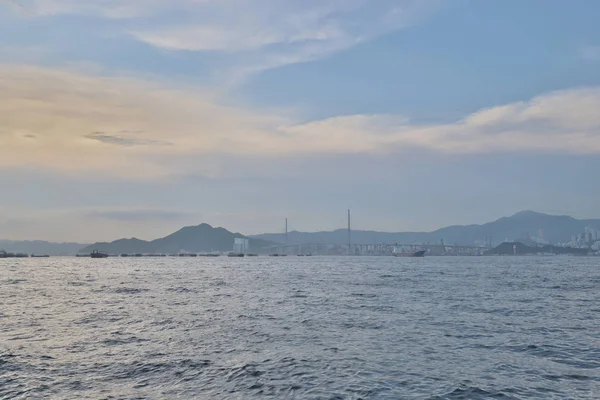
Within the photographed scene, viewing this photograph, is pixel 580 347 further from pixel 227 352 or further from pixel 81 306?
pixel 81 306

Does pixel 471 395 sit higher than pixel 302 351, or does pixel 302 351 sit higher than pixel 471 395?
pixel 302 351

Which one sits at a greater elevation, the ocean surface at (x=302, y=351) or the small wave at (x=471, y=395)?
the ocean surface at (x=302, y=351)

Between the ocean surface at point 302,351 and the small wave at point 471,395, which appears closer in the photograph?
the small wave at point 471,395

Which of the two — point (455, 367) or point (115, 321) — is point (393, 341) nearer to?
point (455, 367)

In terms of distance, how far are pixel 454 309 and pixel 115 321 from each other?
26.1 metres

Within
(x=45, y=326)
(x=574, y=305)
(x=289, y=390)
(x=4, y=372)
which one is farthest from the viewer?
(x=574, y=305)

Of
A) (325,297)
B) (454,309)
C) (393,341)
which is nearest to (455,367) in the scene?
(393,341)

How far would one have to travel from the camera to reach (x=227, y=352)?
82.8 ft

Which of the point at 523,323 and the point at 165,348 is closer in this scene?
the point at 165,348

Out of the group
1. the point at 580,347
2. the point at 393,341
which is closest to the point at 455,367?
the point at 393,341

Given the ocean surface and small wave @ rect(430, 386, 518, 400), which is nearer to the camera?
small wave @ rect(430, 386, 518, 400)

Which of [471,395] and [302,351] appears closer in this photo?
[471,395]

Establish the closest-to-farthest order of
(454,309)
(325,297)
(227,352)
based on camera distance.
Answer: (227,352) → (454,309) → (325,297)

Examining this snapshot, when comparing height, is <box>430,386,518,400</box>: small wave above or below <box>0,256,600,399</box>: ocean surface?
below
